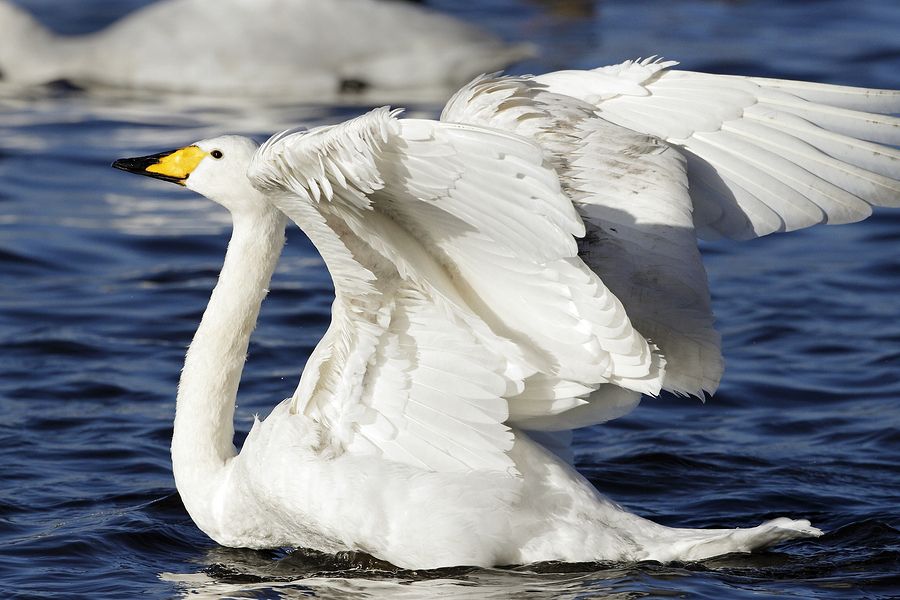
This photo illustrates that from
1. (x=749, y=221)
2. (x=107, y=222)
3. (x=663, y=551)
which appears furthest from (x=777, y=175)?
(x=107, y=222)

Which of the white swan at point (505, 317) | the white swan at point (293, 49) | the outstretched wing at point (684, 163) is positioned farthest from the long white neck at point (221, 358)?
the white swan at point (293, 49)

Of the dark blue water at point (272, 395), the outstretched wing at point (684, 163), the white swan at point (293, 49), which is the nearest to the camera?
the outstretched wing at point (684, 163)

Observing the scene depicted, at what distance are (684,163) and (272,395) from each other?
11.7 feet

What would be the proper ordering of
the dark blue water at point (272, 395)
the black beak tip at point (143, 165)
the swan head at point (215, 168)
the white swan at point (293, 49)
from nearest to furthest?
the dark blue water at point (272, 395) → the swan head at point (215, 168) → the black beak tip at point (143, 165) → the white swan at point (293, 49)

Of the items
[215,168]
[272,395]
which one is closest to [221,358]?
[215,168]

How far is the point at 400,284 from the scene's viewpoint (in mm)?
5773

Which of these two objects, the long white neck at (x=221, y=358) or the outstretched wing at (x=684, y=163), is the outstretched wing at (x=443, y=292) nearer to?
the outstretched wing at (x=684, y=163)

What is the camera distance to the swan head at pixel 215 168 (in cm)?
653

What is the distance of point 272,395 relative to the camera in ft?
29.9

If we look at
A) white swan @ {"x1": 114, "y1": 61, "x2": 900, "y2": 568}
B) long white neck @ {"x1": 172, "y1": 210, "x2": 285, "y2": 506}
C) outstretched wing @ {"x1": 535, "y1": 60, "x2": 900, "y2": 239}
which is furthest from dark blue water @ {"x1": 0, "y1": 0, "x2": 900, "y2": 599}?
outstretched wing @ {"x1": 535, "y1": 60, "x2": 900, "y2": 239}

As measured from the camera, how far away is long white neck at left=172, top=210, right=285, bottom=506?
6.62 m

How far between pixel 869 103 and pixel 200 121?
899cm

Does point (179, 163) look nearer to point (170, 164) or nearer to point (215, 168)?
point (170, 164)

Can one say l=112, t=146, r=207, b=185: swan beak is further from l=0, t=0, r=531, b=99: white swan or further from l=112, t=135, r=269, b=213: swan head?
l=0, t=0, r=531, b=99: white swan
